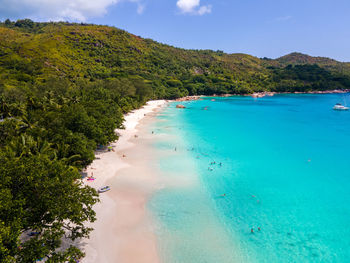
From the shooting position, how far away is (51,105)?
5088 centimetres

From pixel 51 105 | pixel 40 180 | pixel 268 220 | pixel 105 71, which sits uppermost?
pixel 105 71

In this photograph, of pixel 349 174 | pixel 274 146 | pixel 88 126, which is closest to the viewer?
A: pixel 88 126

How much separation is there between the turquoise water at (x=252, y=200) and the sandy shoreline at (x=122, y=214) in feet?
5.89

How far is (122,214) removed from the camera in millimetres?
26719

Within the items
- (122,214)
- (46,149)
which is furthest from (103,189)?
(46,149)

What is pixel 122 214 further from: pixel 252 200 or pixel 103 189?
pixel 252 200

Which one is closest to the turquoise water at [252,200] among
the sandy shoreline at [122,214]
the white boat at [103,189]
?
the sandy shoreline at [122,214]

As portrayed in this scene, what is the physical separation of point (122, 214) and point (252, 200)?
18.6 metres

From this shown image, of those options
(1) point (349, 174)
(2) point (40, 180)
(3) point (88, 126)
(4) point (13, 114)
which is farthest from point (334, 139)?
(4) point (13, 114)

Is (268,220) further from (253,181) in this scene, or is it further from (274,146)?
(274,146)

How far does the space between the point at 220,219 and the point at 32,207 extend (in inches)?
806

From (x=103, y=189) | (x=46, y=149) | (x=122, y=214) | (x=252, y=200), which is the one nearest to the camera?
(x=122, y=214)

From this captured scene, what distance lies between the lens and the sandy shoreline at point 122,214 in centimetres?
2097

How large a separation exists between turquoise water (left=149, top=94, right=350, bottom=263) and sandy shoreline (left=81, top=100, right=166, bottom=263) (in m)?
1.80
